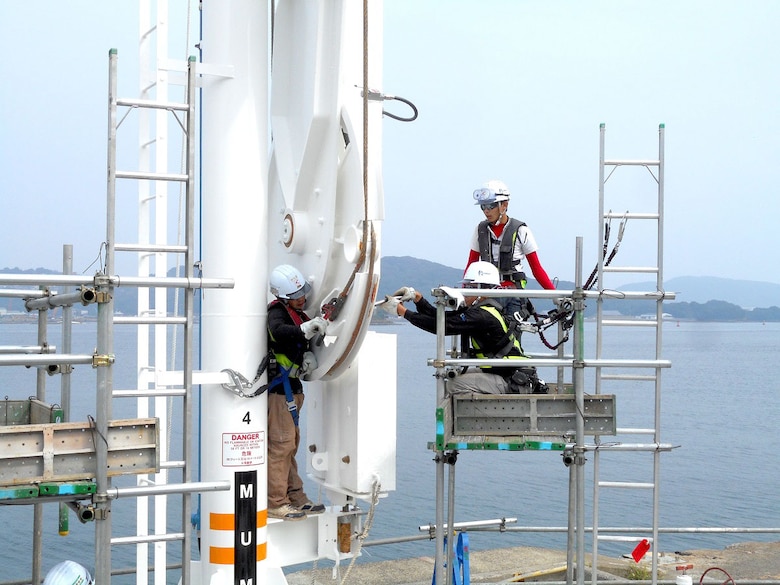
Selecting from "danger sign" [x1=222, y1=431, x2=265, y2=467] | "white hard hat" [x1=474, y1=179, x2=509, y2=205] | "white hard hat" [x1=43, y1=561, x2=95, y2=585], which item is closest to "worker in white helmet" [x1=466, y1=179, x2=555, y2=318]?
"white hard hat" [x1=474, y1=179, x2=509, y2=205]

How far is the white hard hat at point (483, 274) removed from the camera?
7.82 m

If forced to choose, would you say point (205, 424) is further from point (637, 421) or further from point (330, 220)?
point (637, 421)

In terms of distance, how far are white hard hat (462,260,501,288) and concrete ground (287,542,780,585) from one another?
3530 millimetres

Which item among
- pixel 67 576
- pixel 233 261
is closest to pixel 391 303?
pixel 233 261

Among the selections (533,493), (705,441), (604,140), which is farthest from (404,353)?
(604,140)

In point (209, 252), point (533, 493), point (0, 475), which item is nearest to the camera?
point (0, 475)

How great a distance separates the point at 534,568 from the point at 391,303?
4911 mm

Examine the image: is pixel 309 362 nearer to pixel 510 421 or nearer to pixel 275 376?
pixel 275 376

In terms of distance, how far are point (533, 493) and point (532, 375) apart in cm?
1786

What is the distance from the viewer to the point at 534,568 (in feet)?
36.3

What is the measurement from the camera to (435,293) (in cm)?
732

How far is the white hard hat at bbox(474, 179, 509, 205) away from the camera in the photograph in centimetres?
826

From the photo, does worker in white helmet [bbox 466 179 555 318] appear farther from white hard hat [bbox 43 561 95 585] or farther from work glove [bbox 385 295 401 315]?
white hard hat [bbox 43 561 95 585]

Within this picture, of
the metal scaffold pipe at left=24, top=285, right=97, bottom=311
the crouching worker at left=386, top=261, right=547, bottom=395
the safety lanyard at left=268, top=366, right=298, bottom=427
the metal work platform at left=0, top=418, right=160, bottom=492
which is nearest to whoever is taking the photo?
the metal work platform at left=0, top=418, right=160, bottom=492
